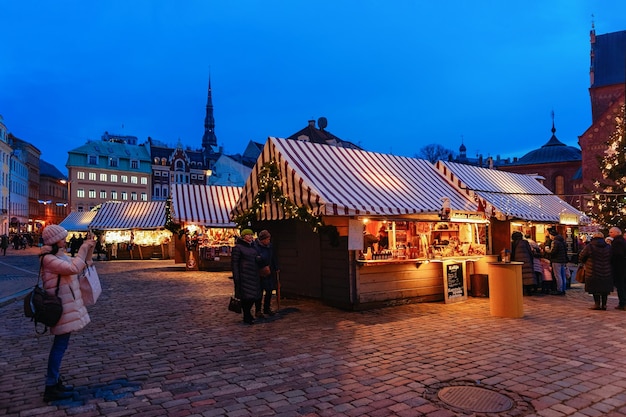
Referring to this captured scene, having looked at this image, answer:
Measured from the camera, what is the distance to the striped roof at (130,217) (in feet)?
101

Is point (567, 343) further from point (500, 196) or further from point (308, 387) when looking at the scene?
point (500, 196)

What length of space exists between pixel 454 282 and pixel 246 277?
5.11 m

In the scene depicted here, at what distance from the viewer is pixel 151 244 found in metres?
31.4

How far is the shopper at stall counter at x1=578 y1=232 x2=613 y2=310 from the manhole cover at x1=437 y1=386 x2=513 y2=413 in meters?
6.24

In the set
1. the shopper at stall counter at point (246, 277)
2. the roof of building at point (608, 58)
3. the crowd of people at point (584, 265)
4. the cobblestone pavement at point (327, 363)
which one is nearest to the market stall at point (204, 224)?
the cobblestone pavement at point (327, 363)

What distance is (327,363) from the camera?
608 centimetres

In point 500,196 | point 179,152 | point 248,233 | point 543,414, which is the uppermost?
point 179,152

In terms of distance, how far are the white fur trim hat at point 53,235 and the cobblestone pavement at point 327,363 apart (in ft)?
5.28

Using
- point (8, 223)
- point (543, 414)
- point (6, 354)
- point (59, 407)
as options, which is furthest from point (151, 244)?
point (8, 223)

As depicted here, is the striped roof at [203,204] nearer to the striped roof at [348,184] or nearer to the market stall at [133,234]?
the market stall at [133,234]

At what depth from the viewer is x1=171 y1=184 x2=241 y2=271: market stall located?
847 inches

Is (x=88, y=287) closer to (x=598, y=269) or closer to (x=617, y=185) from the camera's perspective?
(x=598, y=269)

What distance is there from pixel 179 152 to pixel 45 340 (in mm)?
67797

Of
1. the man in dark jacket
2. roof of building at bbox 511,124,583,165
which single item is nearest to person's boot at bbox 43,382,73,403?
the man in dark jacket
